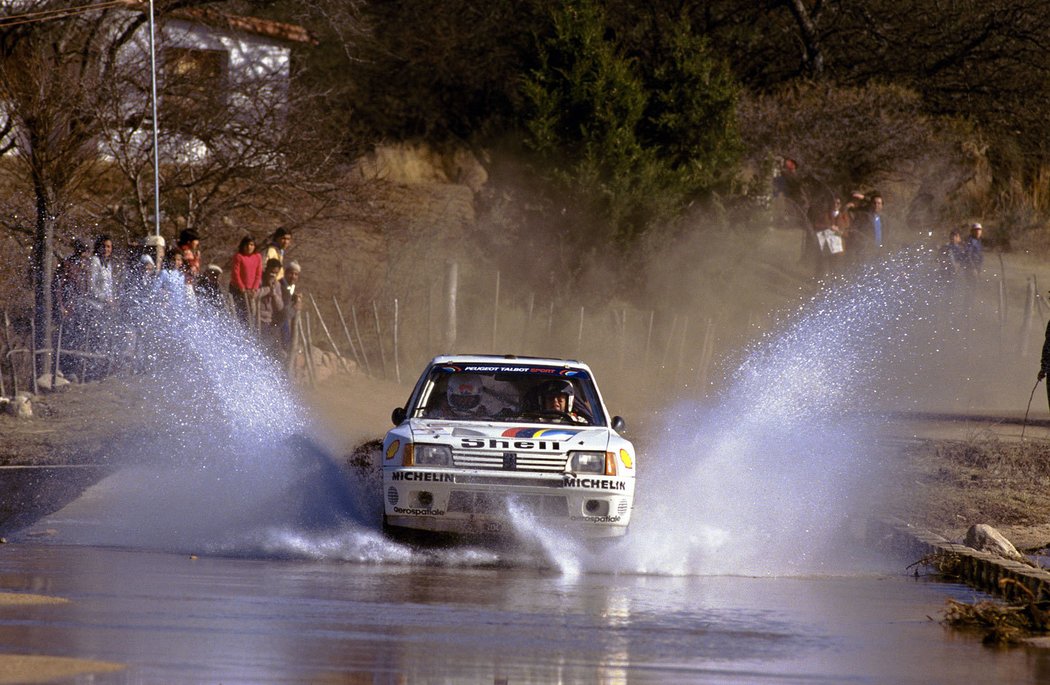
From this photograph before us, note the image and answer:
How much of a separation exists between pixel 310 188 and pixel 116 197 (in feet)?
9.94

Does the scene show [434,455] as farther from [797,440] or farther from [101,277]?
[101,277]

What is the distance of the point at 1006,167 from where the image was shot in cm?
3828

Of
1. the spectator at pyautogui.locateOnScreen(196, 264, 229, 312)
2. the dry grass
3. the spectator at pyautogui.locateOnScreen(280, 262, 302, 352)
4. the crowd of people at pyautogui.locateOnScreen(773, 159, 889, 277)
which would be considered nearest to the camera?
the dry grass

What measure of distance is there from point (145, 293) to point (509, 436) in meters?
9.13

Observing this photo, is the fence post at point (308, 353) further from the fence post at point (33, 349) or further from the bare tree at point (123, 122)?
the fence post at point (33, 349)

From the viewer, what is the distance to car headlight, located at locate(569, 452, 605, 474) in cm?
1173

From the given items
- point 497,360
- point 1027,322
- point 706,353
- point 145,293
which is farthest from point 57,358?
point 1027,322

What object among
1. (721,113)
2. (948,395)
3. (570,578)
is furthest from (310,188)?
(570,578)

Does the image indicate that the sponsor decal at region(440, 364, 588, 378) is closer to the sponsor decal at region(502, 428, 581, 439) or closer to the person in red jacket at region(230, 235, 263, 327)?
the sponsor decal at region(502, 428, 581, 439)

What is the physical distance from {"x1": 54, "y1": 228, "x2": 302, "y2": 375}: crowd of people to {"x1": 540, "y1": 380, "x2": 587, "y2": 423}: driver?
7.55 meters

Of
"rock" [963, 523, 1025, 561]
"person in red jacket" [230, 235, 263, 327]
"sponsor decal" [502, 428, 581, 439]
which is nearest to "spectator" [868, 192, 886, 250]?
"person in red jacket" [230, 235, 263, 327]

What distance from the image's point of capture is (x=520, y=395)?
13.3m

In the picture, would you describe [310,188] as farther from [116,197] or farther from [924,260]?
[924,260]

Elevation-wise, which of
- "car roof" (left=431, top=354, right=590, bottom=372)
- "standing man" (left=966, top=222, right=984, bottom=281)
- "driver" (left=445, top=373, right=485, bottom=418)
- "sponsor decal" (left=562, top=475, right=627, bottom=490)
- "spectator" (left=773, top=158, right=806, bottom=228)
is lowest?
"sponsor decal" (left=562, top=475, right=627, bottom=490)
